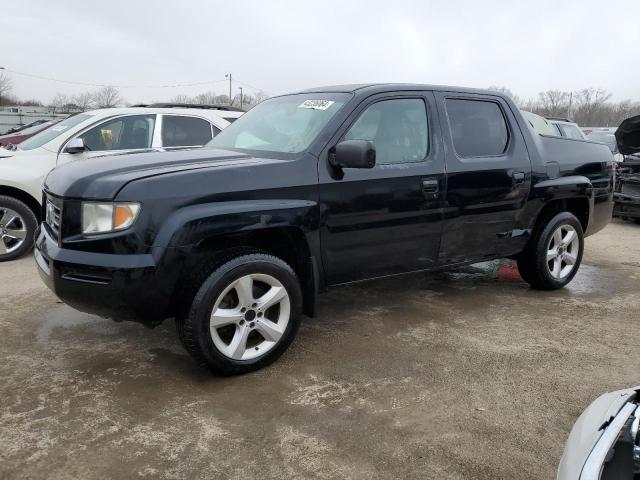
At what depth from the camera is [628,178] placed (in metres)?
9.12

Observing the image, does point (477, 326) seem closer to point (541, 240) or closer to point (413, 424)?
point (541, 240)

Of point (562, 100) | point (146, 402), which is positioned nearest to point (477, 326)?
point (146, 402)

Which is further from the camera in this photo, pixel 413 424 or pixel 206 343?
pixel 206 343

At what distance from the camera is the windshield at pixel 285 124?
11.9ft

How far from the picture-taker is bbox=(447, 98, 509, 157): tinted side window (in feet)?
13.7

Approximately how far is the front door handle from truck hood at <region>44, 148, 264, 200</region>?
1.26m

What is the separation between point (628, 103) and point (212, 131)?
245 ft

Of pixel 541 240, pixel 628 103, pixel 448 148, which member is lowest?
pixel 541 240

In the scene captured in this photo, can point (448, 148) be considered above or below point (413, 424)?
above

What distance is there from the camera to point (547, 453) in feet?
8.31

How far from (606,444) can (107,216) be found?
8.37 feet

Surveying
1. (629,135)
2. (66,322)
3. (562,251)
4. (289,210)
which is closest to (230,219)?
(289,210)

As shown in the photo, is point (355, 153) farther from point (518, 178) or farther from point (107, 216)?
point (518, 178)

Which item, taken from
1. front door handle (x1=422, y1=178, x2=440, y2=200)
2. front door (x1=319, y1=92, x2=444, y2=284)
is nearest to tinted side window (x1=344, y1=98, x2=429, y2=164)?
front door (x1=319, y1=92, x2=444, y2=284)
